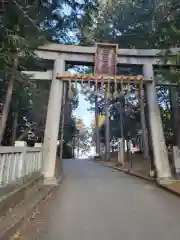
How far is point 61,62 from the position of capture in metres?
11.3

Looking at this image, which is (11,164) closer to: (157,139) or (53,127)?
(53,127)

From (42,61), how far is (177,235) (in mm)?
9581

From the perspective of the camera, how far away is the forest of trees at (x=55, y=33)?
7770mm

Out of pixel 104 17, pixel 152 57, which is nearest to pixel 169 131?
pixel 104 17

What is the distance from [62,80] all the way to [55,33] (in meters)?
4.37

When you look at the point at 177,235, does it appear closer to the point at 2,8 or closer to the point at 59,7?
the point at 2,8

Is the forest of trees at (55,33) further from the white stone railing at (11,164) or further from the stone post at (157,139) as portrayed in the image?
the white stone railing at (11,164)

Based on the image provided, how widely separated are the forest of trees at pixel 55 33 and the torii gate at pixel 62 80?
0.67 meters

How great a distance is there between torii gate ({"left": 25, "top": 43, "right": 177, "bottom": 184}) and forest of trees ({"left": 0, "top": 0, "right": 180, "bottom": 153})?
67 centimetres

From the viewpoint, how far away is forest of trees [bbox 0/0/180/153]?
777 centimetres

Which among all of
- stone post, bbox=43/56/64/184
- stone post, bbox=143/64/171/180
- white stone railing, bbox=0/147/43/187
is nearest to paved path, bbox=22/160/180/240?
white stone railing, bbox=0/147/43/187

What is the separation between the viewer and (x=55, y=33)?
46.9ft

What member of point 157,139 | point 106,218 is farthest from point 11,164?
point 157,139

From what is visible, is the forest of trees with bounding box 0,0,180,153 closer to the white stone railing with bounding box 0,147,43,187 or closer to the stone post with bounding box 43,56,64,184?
the stone post with bounding box 43,56,64,184
